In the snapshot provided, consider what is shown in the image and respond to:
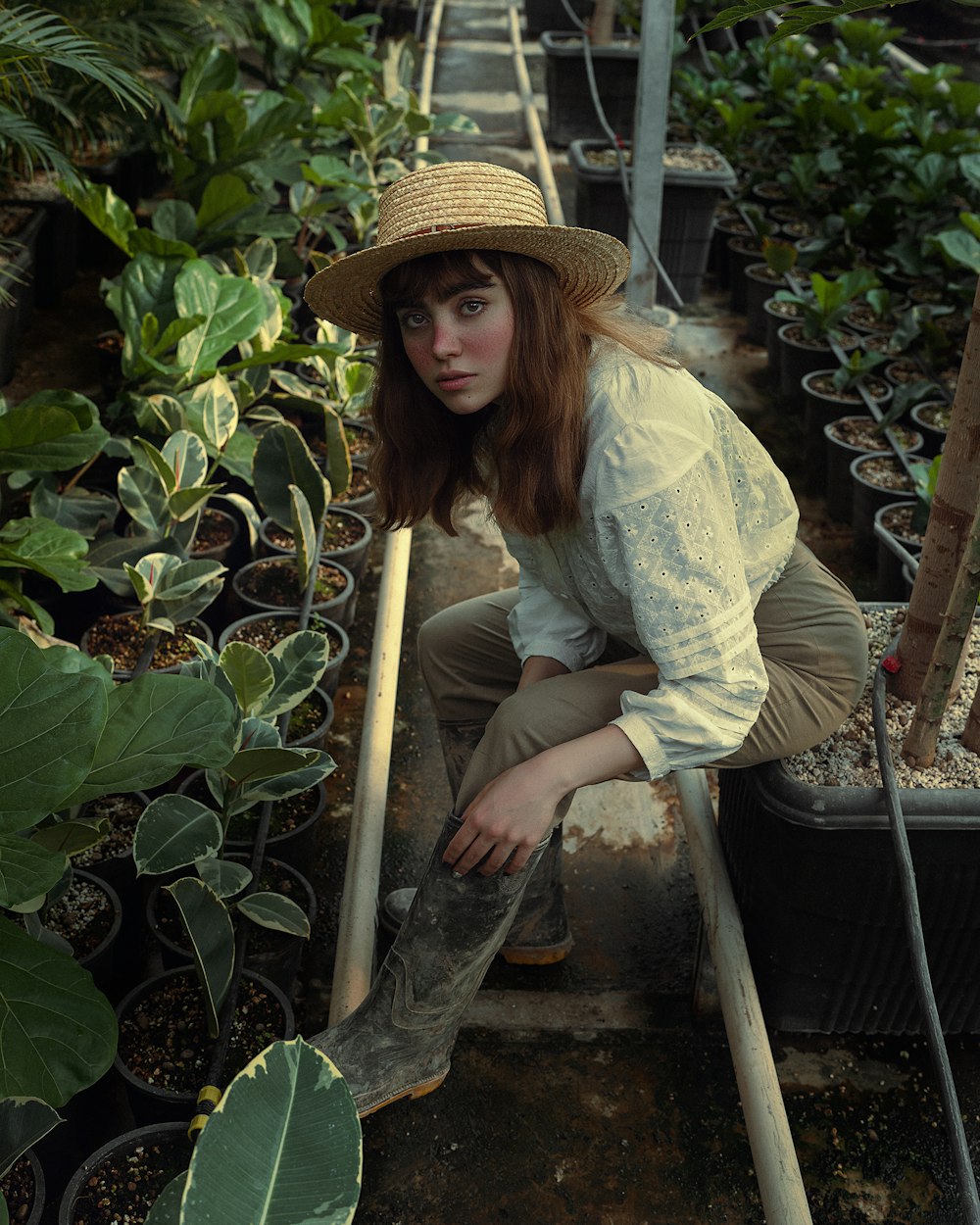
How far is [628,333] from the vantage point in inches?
57.1

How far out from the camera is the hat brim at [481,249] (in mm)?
1258

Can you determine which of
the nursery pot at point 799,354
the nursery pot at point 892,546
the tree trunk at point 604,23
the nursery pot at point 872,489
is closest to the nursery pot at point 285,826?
the nursery pot at point 892,546

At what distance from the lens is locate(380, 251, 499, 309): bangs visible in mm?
1304

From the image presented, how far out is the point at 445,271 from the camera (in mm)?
1304

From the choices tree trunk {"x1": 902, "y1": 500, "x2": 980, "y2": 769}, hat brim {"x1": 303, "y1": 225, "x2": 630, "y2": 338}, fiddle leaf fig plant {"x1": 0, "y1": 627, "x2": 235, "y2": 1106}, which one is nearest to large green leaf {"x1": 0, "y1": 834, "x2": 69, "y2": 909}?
fiddle leaf fig plant {"x1": 0, "y1": 627, "x2": 235, "y2": 1106}

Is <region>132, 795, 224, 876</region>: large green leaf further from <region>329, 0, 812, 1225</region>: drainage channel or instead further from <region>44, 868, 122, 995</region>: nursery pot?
<region>329, 0, 812, 1225</region>: drainage channel

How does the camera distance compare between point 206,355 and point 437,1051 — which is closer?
point 437,1051

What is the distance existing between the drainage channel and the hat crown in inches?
34.0

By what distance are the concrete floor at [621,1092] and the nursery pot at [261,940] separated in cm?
12

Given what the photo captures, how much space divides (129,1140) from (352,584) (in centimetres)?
125

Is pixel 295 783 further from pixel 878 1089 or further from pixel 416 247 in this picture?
pixel 878 1089

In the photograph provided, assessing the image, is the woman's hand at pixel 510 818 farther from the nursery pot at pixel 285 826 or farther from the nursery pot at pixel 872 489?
the nursery pot at pixel 872 489

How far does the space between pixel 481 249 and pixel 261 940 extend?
37.3 inches

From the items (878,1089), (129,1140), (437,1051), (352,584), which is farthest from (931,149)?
(129,1140)
